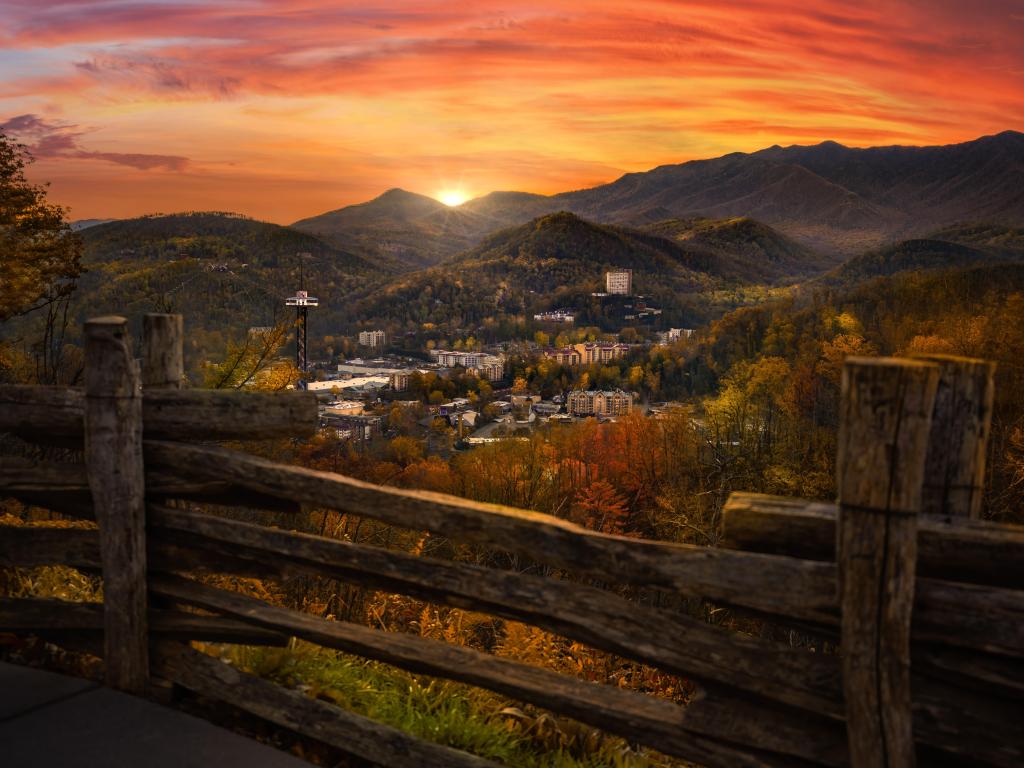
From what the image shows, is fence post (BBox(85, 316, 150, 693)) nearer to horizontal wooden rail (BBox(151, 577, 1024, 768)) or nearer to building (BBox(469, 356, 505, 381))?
horizontal wooden rail (BBox(151, 577, 1024, 768))

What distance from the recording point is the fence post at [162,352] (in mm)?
3264

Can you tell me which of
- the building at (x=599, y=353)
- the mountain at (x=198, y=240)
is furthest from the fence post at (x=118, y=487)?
the building at (x=599, y=353)

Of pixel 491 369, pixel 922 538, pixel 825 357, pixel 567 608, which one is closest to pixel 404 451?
pixel 825 357

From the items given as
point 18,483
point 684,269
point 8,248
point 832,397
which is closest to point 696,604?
point 8,248

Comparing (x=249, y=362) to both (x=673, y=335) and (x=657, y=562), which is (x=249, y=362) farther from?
(x=673, y=335)

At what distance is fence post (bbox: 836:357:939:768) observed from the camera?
1.91 m

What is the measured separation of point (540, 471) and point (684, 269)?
371 ft

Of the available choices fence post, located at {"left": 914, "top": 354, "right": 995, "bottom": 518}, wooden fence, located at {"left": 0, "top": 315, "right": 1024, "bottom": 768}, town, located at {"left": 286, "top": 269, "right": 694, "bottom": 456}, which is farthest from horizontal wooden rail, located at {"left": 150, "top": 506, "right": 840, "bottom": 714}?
town, located at {"left": 286, "top": 269, "right": 694, "bottom": 456}

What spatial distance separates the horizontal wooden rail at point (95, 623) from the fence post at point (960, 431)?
231 cm

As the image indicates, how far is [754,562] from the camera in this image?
7.14 feet

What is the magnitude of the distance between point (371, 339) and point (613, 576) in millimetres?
92286

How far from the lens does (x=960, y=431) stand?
1.99 meters

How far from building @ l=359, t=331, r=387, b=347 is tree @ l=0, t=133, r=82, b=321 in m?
78.6

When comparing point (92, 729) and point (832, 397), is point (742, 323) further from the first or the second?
point (92, 729)
